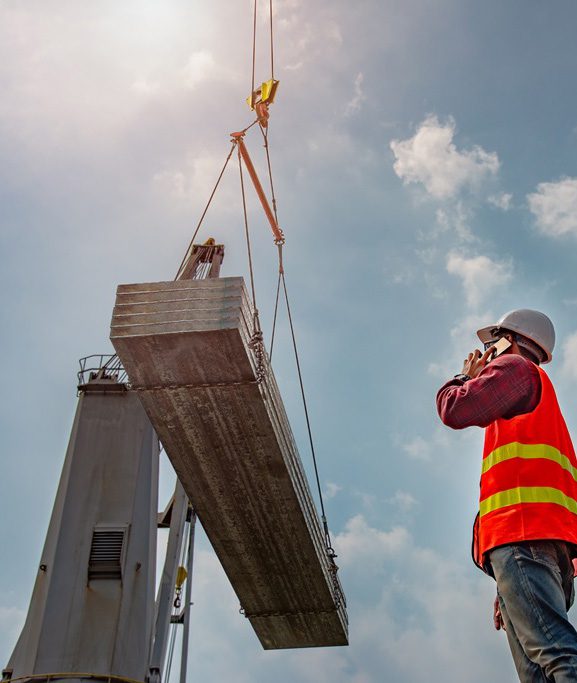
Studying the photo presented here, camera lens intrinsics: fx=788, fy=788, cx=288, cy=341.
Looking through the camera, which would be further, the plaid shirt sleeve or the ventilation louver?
the ventilation louver

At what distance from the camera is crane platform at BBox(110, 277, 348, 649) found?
659cm

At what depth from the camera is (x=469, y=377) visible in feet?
15.4

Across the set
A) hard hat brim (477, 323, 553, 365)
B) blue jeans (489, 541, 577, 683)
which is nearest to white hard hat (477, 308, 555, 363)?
hard hat brim (477, 323, 553, 365)

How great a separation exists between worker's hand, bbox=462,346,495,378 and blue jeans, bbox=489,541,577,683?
1.13 metres

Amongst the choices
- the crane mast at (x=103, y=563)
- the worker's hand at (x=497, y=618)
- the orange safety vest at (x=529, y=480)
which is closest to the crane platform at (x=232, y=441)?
the crane mast at (x=103, y=563)

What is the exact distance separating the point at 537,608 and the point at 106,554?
7.03 m

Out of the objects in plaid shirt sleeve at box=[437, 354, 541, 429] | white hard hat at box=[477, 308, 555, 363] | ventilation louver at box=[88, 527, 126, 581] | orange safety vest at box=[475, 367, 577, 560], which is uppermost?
ventilation louver at box=[88, 527, 126, 581]

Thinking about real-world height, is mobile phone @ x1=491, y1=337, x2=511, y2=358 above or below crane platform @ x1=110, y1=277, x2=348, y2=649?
below

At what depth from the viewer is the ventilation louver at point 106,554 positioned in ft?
31.8

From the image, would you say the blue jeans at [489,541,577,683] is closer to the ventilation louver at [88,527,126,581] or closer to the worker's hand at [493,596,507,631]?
the worker's hand at [493,596,507,631]

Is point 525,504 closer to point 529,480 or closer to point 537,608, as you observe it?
point 529,480

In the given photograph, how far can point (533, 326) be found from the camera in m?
5.02

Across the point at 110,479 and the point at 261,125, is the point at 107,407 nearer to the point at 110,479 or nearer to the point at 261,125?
the point at 110,479

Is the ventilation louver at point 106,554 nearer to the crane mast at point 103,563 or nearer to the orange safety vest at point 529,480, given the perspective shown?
the crane mast at point 103,563
